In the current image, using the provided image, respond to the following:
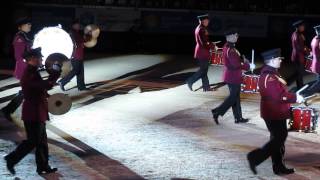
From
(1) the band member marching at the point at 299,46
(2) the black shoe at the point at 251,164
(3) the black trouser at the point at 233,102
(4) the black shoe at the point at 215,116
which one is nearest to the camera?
Answer: (2) the black shoe at the point at 251,164

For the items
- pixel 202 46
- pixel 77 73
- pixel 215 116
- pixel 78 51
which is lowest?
pixel 215 116

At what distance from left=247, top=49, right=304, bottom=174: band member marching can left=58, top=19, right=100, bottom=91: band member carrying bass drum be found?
23.4ft

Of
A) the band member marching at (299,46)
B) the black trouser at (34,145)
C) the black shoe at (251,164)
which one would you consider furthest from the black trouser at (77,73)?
the black shoe at (251,164)

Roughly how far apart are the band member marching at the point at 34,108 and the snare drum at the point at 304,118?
4484mm

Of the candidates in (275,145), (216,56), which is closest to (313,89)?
(216,56)

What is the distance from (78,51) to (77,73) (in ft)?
1.95

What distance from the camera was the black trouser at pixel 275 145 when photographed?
28.2ft

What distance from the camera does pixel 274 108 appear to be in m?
8.51

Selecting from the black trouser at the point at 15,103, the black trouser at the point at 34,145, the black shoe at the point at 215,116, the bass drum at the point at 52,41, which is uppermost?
the bass drum at the point at 52,41

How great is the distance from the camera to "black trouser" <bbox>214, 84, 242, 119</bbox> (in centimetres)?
1180

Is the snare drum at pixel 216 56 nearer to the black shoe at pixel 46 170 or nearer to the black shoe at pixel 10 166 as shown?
the black shoe at pixel 46 170

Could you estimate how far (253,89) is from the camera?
1366 cm

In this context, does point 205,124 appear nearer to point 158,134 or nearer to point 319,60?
point 158,134

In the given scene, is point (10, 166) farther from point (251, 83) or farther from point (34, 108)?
point (251, 83)
